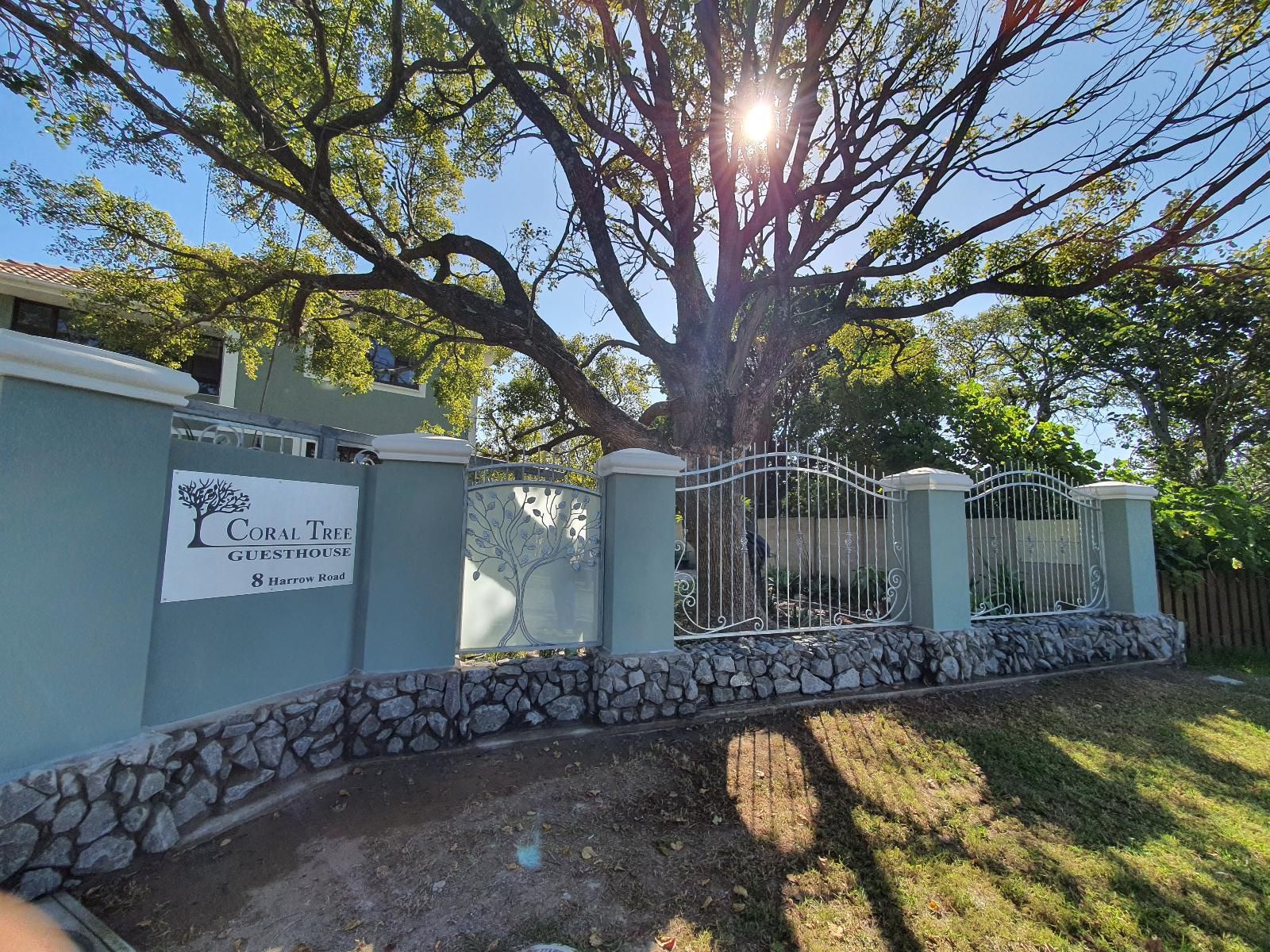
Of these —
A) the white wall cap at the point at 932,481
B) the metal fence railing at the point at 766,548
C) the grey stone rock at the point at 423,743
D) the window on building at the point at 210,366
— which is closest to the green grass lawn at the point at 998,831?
the metal fence railing at the point at 766,548

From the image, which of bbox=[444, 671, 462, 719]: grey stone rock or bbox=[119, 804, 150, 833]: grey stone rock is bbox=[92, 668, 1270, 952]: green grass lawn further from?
bbox=[444, 671, 462, 719]: grey stone rock

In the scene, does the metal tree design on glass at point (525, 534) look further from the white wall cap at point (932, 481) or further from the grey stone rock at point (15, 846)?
the white wall cap at point (932, 481)

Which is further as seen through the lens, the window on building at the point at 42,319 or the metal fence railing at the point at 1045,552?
the window on building at the point at 42,319

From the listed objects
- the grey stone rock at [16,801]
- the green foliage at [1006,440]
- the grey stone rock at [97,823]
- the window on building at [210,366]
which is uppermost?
the window on building at [210,366]

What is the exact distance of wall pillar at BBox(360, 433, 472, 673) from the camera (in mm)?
3916

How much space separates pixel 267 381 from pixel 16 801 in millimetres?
9203

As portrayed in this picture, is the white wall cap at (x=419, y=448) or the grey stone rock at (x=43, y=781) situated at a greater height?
the white wall cap at (x=419, y=448)

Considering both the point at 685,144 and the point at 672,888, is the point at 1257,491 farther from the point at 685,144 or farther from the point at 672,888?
the point at 672,888

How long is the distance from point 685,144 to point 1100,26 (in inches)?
198

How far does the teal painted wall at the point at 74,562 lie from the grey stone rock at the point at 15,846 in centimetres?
26

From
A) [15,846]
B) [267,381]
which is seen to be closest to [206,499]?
[15,846]

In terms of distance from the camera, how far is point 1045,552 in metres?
6.94

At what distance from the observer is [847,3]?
6633mm

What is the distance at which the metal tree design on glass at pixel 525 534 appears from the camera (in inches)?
171
